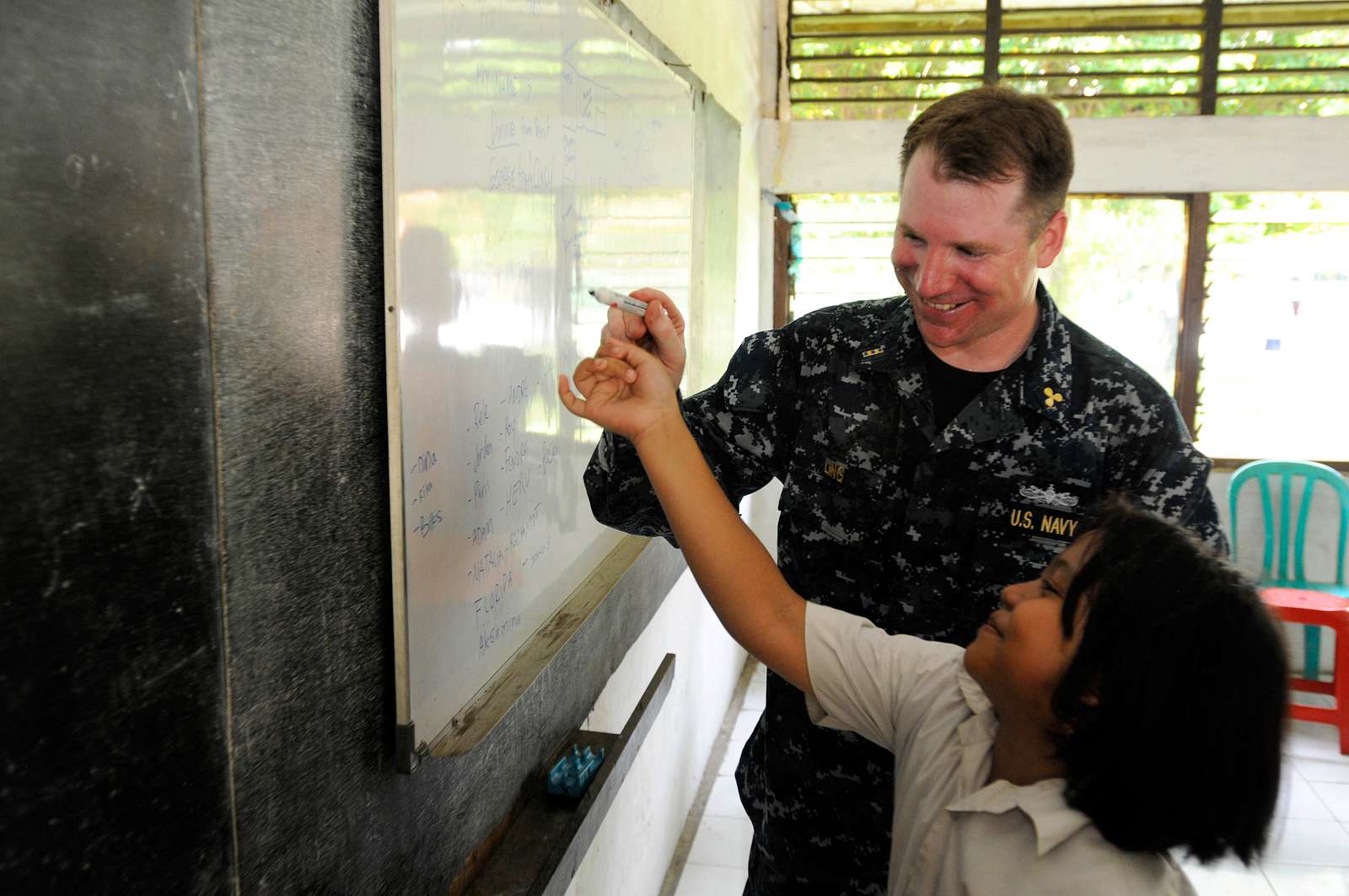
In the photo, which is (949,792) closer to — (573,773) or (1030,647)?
(1030,647)

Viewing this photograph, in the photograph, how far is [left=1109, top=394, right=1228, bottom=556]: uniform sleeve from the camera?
3.96 feet

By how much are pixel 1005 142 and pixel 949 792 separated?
775 mm

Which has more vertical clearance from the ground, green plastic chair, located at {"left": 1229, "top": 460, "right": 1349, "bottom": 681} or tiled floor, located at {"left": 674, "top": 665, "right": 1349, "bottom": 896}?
green plastic chair, located at {"left": 1229, "top": 460, "right": 1349, "bottom": 681}

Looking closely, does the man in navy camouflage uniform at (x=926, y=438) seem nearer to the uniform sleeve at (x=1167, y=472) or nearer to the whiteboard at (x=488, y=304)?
the uniform sleeve at (x=1167, y=472)

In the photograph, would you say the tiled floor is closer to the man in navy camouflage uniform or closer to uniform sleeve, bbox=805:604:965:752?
the man in navy camouflage uniform

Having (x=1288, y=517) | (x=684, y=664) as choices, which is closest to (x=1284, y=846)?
(x=1288, y=517)

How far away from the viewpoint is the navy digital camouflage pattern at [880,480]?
50.9 inches

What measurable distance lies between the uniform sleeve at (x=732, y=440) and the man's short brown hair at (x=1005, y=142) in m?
0.35

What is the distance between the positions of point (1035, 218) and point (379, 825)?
106 cm

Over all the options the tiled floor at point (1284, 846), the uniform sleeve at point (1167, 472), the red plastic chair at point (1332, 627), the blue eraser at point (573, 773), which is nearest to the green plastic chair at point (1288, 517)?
the red plastic chair at point (1332, 627)

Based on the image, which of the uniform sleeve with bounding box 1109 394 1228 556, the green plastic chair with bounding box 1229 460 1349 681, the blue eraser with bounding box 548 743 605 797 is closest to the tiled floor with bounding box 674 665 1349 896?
the green plastic chair with bounding box 1229 460 1349 681

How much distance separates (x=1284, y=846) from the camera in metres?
3.09

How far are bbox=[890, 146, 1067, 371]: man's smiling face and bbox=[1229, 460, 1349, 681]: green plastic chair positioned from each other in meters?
3.50

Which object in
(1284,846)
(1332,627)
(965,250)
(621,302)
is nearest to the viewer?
(621,302)
